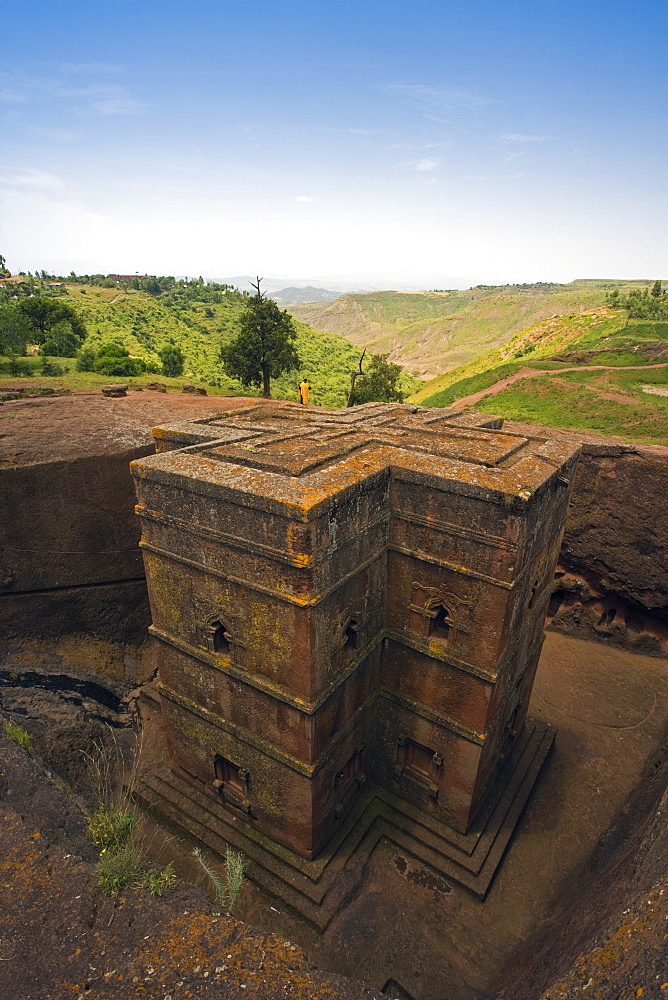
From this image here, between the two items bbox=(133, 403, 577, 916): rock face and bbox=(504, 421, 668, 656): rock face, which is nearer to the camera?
bbox=(133, 403, 577, 916): rock face

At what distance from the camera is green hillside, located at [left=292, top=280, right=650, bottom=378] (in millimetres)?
93625

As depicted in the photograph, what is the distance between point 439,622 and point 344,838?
14.8ft

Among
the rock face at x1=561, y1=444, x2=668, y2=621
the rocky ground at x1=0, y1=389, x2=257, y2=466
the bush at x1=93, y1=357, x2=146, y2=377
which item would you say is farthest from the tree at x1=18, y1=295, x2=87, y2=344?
the rock face at x1=561, y1=444, x2=668, y2=621

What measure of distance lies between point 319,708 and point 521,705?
211 inches

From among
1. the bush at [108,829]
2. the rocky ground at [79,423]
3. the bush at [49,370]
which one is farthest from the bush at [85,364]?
the bush at [108,829]

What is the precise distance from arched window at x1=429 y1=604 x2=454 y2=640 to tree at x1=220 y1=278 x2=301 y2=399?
61.7ft

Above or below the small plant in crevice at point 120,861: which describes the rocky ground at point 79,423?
above

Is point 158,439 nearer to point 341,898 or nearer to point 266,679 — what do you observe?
point 266,679

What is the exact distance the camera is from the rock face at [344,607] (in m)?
6.92

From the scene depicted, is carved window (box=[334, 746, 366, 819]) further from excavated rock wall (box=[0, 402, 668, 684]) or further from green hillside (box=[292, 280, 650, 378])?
green hillside (box=[292, 280, 650, 378])

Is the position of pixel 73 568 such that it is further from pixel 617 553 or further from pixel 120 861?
pixel 617 553

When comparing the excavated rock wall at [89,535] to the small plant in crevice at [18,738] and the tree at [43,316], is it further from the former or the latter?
the tree at [43,316]

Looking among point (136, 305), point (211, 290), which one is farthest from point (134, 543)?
point (211, 290)

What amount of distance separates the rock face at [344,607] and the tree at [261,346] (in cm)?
1662
